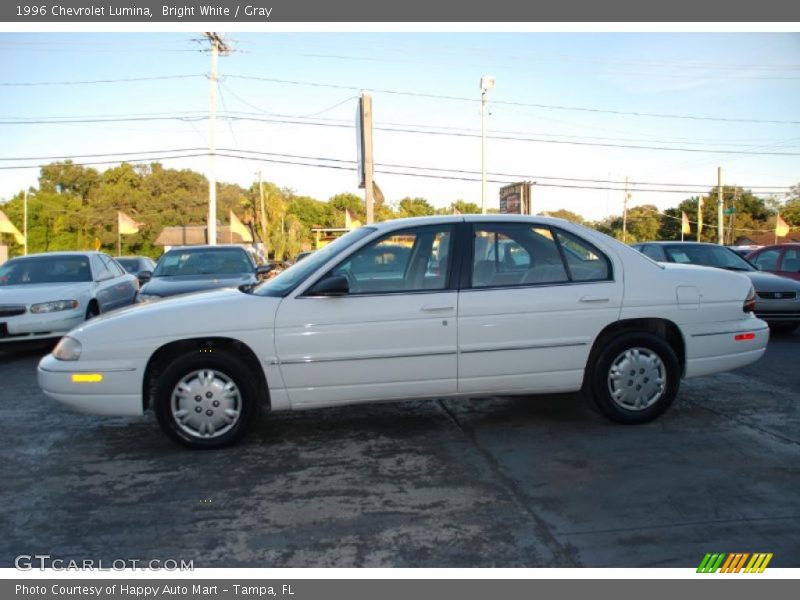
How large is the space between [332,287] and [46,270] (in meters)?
7.54

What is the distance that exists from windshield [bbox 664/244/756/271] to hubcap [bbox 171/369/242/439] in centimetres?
864

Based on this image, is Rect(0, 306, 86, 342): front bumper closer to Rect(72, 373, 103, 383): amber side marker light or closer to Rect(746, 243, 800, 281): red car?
Rect(72, 373, 103, 383): amber side marker light

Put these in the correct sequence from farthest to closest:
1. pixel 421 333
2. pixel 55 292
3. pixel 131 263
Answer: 1. pixel 131 263
2. pixel 55 292
3. pixel 421 333

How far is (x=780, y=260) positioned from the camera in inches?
469

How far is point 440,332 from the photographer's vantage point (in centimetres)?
481

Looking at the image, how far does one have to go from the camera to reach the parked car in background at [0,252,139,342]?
8.92 m

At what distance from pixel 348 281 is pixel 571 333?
1.70 meters

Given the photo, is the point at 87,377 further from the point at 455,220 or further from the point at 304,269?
the point at 455,220

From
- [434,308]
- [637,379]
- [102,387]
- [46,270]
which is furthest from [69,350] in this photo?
[46,270]

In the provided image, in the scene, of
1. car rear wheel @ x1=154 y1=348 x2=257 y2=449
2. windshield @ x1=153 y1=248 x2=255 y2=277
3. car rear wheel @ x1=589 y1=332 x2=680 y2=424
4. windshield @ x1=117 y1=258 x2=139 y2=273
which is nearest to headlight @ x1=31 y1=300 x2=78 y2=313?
windshield @ x1=153 y1=248 x2=255 y2=277

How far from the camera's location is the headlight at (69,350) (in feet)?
15.4

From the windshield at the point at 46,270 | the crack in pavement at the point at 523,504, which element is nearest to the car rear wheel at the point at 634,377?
the crack in pavement at the point at 523,504

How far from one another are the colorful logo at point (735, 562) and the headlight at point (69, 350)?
4.04 metres

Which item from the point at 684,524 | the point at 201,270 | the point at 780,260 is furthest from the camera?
the point at 780,260
